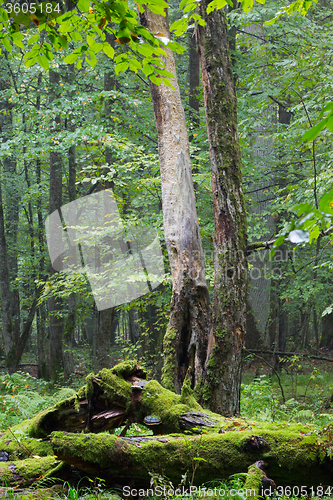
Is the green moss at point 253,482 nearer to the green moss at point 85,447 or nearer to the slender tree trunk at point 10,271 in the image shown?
the green moss at point 85,447

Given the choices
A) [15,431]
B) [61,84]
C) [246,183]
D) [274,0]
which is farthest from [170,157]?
[274,0]

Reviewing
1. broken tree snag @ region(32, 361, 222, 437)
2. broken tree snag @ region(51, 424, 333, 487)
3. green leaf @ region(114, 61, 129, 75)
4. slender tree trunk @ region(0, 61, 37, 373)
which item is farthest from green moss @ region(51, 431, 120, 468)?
slender tree trunk @ region(0, 61, 37, 373)

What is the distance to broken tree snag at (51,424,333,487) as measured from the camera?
2.62 meters

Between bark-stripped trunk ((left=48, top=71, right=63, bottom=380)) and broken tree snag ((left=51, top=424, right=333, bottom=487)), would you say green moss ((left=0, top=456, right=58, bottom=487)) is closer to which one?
broken tree snag ((left=51, top=424, right=333, bottom=487))

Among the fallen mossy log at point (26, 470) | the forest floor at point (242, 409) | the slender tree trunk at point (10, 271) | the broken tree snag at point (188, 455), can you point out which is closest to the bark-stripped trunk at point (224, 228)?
the forest floor at point (242, 409)

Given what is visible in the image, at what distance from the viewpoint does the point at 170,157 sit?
512 cm

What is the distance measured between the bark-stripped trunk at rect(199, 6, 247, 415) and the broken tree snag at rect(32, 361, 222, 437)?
830 mm

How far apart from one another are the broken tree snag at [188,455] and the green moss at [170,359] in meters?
1.57

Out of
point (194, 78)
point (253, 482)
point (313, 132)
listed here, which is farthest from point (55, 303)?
point (313, 132)

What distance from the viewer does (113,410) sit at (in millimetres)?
3396

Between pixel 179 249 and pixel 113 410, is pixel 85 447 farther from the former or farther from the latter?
pixel 179 249

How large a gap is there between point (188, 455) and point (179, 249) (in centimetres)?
263

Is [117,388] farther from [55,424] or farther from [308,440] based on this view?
[308,440]

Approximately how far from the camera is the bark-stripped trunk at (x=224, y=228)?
4227 mm
